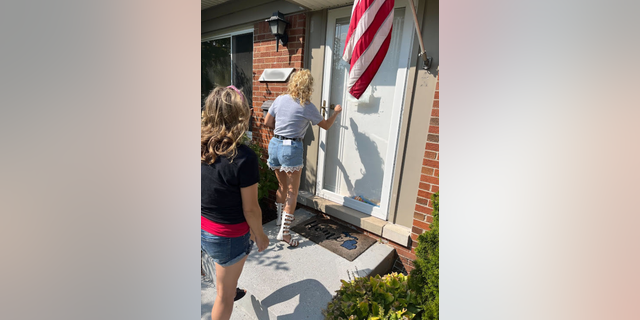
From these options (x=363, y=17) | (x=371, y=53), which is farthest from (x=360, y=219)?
(x=363, y=17)

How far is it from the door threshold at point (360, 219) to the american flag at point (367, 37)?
181 centimetres

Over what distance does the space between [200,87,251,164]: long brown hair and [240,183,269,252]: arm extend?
23 centimetres

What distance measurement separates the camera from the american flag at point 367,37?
212 centimetres

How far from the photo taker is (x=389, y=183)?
350cm

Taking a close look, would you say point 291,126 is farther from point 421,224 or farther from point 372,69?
point 421,224

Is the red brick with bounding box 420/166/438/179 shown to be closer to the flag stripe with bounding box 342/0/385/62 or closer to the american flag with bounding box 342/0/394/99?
the american flag with bounding box 342/0/394/99

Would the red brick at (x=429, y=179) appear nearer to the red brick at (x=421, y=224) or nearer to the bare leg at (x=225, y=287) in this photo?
the red brick at (x=421, y=224)

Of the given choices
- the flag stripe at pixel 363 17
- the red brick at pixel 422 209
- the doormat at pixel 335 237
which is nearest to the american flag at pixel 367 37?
the flag stripe at pixel 363 17

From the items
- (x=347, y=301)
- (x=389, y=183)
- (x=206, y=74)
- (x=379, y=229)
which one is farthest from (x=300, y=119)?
(x=206, y=74)
